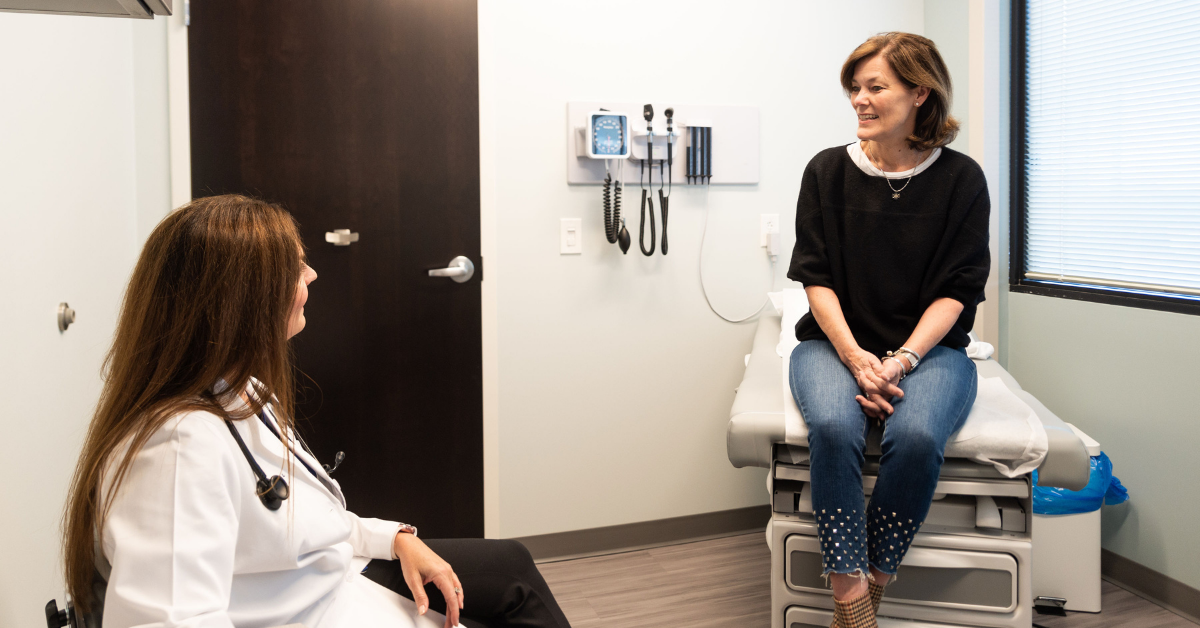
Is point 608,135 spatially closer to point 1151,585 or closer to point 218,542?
point 218,542

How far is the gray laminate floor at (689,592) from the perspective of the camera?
2.17 meters

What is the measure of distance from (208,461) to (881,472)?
49.9 inches

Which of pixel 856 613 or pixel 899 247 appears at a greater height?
pixel 899 247

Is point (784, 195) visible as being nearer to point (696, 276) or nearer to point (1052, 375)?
point (696, 276)

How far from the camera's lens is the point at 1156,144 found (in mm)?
2211

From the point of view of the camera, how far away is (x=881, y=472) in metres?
1.62

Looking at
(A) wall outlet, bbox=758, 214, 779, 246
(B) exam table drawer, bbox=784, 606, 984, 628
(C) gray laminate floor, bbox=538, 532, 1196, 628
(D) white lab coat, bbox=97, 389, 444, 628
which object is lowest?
(C) gray laminate floor, bbox=538, 532, 1196, 628

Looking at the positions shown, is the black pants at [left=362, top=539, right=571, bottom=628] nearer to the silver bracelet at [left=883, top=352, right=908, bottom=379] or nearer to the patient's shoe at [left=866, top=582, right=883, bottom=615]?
the patient's shoe at [left=866, top=582, right=883, bottom=615]

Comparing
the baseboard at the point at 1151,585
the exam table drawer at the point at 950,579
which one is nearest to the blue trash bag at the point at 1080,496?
the baseboard at the point at 1151,585

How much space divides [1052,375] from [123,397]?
2565 millimetres

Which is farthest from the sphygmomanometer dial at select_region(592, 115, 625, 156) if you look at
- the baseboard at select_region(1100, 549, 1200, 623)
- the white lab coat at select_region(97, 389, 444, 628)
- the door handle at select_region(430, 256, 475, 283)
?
the baseboard at select_region(1100, 549, 1200, 623)

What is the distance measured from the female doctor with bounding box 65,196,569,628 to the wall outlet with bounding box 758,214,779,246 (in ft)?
6.57

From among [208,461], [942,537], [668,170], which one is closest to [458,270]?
[668,170]

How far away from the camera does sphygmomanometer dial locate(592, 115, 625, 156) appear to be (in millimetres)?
2473
